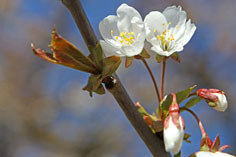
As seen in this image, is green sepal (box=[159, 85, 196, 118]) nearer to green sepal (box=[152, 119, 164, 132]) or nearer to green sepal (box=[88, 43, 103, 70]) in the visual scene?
green sepal (box=[152, 119, 164, 132])

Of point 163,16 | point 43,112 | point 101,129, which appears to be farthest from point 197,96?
point 43,112

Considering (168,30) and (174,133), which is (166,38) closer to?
(168,30)

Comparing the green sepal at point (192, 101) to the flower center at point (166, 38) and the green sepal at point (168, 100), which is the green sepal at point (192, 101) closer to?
the green sepal at point (168, 100)

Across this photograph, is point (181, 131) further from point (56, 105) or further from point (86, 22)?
point (56, 105)

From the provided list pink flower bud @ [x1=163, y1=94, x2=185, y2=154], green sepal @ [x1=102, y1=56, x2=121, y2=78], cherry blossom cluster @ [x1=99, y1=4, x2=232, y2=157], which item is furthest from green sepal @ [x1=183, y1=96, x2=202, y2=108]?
green sepal @ [x1=102, y1=56, x2=121, y2=78]

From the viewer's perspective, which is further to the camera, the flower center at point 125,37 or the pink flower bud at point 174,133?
the flower center at point 125,37

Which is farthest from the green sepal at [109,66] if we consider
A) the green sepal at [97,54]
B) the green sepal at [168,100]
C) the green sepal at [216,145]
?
the green sepal at [216,145]

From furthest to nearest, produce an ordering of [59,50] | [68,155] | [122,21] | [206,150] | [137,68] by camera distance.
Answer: [137,68]
[68,155]
[122,21]
[206,150]
[59,50]
